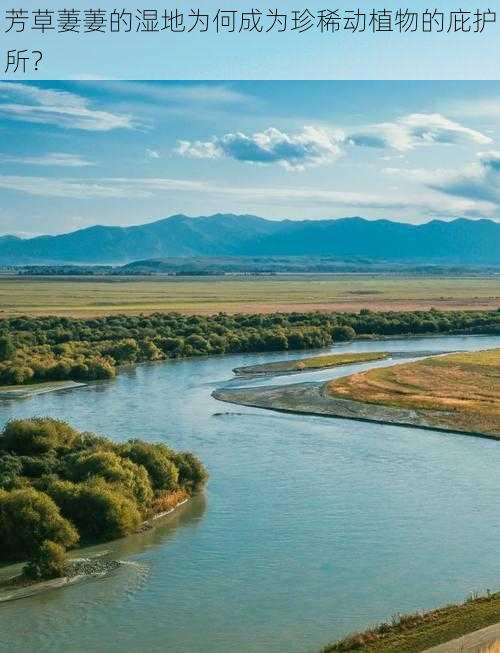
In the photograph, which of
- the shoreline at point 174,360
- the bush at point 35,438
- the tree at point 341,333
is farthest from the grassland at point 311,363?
the bush at point 35,438

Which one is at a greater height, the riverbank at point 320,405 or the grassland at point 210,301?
the grassland at point 210,301

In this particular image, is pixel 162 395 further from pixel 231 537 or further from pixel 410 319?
pixel 410 319

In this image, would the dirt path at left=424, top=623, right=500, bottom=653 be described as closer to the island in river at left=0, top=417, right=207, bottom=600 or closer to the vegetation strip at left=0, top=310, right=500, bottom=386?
the island in river at left=0, top=417, right=207, bottom=600

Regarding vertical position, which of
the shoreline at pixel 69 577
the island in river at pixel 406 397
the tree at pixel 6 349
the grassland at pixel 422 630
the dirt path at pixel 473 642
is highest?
the tree at pixel 6 349

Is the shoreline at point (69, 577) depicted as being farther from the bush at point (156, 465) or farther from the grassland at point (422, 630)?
the grassland at point (422, 630)

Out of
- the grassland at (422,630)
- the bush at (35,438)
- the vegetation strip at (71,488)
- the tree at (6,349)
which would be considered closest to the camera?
the grassland at (422,630)

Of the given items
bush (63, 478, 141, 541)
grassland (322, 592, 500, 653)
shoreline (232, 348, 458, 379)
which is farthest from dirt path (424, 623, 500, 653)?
shoreline (232, 348, 458, 379)

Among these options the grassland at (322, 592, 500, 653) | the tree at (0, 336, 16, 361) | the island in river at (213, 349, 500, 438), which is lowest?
the grassland at (322, 592, 500, 653)
